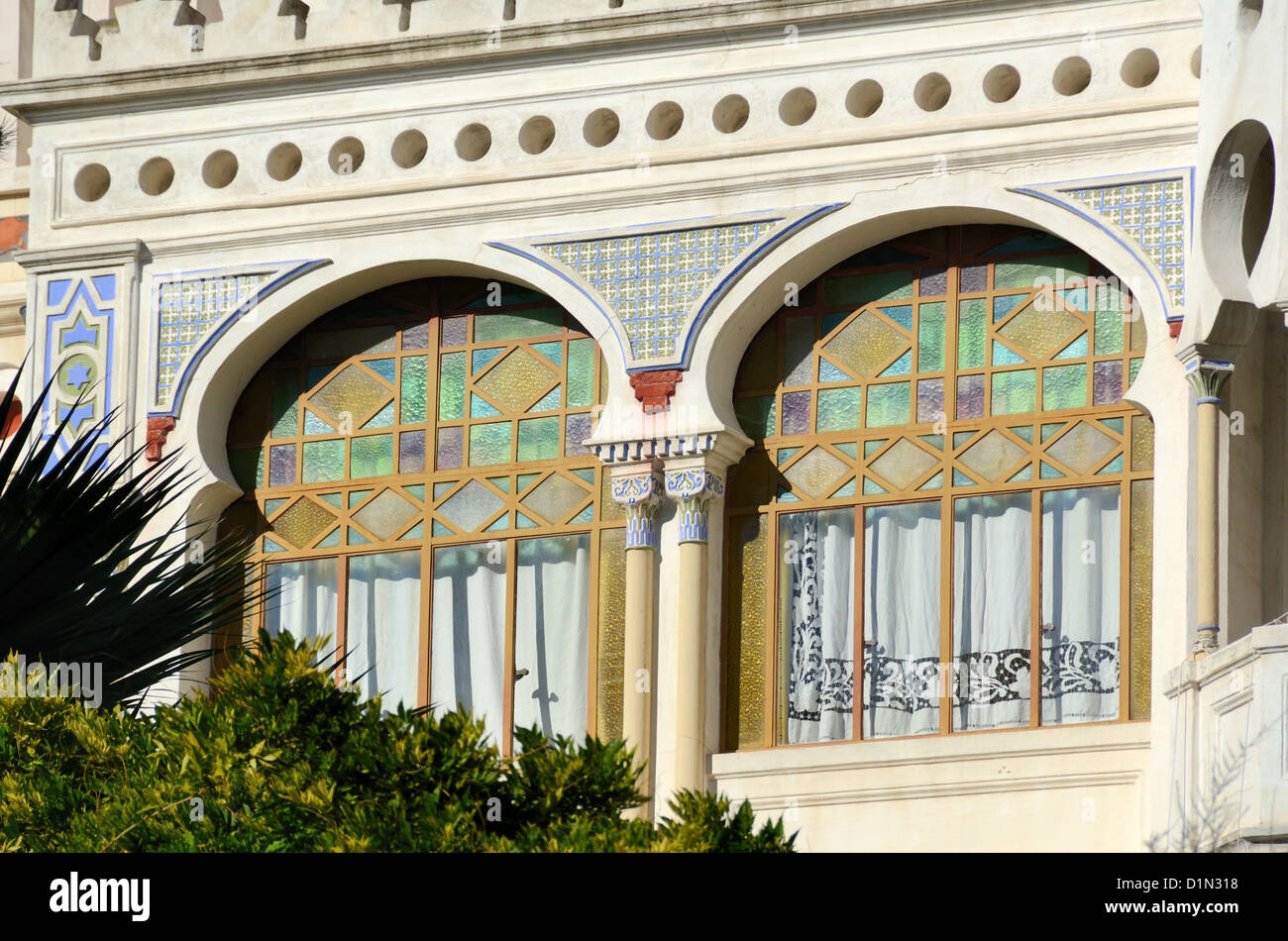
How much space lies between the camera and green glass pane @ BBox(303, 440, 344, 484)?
74.4ft

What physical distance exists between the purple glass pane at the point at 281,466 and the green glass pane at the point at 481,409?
1.33 metres

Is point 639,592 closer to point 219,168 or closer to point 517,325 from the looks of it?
point 517,325

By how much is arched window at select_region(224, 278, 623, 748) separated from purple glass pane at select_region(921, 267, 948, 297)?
7.31ft

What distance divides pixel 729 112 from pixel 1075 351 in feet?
9.26

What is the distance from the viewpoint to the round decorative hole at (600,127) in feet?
73.1

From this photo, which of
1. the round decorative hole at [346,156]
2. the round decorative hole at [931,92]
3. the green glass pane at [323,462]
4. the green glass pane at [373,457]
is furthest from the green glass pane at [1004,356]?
the round decorative hole at [346,156]

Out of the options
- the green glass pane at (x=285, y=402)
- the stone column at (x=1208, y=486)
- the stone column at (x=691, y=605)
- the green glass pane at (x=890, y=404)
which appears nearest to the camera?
the stone column at (x=1208, y=486)

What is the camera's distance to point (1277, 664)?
1786 cm

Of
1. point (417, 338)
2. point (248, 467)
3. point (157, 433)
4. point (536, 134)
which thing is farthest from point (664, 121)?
point (157, 433)

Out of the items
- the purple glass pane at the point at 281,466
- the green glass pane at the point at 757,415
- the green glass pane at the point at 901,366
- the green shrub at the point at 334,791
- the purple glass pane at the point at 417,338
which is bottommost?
the green shrub at the point at 334,791

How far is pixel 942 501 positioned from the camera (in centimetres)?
2116

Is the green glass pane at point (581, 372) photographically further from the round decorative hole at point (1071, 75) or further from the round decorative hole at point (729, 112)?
the round decorative hole at point (1071, 75)

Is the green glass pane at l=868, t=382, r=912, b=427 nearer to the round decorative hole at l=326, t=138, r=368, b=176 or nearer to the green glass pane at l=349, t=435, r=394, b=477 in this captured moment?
the green glass pane at l=349, t=435, r=394, b=477

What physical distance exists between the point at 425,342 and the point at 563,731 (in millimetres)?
2878
